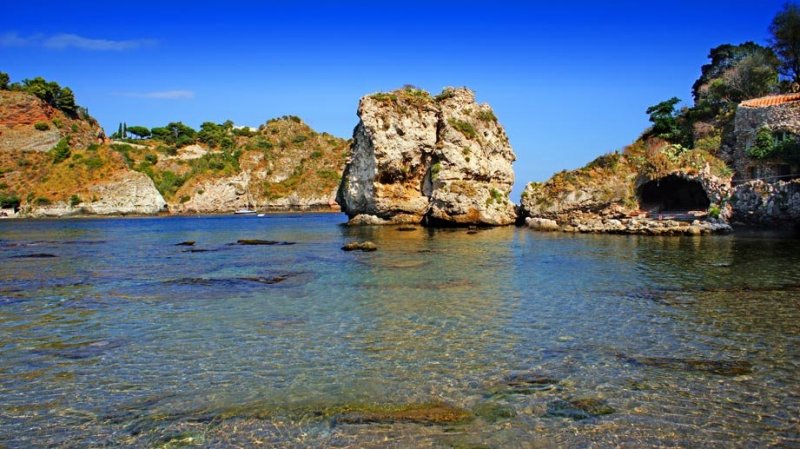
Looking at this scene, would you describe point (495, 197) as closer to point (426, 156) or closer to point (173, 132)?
point (426, 156)

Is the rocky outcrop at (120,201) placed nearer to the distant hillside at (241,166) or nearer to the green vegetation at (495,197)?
the distant hillside at (241,166)

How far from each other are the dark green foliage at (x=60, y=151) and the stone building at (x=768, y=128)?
4728 inches

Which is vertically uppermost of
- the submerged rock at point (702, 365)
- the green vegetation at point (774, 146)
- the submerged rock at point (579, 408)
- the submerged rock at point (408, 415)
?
the green vegetation at point (774, 146)

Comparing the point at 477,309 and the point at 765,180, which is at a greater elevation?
the point at 765,180

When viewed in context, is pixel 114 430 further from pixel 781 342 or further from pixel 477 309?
pixel 781 342

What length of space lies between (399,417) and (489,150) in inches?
1960

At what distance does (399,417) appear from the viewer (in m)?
7.53

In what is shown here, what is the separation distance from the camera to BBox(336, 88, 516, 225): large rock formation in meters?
52.5

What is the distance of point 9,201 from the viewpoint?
97.4m

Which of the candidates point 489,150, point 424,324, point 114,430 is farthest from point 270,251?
point 489,150

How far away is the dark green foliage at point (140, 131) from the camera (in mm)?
162625

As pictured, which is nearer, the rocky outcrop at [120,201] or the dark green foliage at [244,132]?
the rocky outcrop at [120,201]

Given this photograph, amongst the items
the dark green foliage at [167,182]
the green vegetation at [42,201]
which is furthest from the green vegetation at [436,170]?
the dark green foliage at [167,182]

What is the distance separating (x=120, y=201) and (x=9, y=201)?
59.8 feet
